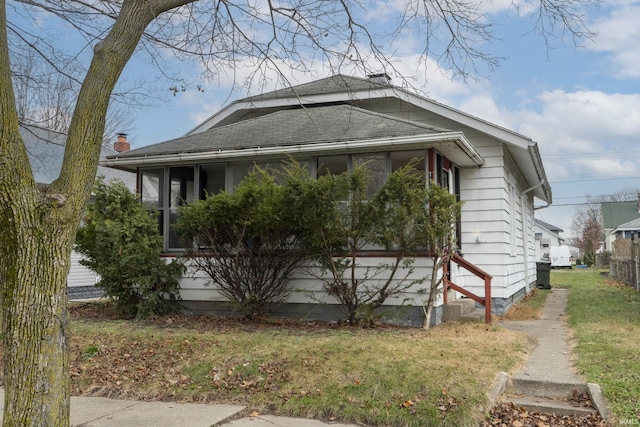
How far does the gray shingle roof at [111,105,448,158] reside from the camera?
29.2ft

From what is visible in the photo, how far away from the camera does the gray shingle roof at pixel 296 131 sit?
350 inches

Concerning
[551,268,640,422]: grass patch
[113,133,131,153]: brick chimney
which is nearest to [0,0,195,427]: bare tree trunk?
[551,268,640,422]: grass patch

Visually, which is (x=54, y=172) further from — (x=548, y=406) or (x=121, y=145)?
(x=548, y=406)

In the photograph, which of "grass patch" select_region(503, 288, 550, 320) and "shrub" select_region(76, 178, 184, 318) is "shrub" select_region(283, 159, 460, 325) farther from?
"grass patch" select_region(503, 288, 550, 320)

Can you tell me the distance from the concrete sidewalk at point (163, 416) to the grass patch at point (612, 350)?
243cm

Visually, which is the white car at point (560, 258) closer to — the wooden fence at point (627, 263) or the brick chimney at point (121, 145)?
the wooden fence at point (627, 263)

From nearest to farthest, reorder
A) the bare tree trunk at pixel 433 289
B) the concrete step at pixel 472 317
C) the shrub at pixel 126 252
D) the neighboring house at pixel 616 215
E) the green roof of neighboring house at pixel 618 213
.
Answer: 1. the bare tree trunk at pixel 433 289
2. the shrub at pixel 126 252
3. the concrete step at pixel 472 317
4. the neighboring house at pixel 616 215
5. the green roof of neighboring house at pixel 618 213

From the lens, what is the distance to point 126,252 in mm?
8891

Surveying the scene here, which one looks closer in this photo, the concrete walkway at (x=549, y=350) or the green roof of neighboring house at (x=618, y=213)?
the concrete walkway at (x=549, y=350)

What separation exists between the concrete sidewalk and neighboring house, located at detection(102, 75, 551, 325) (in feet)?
12.6

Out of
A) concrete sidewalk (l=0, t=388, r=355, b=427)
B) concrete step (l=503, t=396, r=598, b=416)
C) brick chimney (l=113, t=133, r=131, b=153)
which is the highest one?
brick chimney (l=113, t=133, r=131, b=153)

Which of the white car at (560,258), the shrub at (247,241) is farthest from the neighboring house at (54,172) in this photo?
the white car at (560,258)

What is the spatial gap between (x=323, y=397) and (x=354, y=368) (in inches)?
23.6

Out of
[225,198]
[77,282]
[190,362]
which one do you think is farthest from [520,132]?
[77,282]
